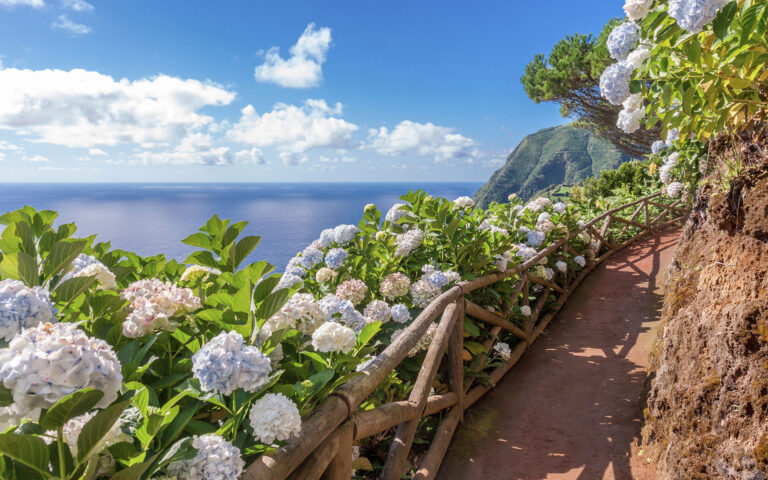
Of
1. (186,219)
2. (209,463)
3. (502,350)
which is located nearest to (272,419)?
(209,463)

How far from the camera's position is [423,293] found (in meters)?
2.88

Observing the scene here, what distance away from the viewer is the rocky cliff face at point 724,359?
1.86 metres

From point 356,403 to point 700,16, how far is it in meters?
2.01

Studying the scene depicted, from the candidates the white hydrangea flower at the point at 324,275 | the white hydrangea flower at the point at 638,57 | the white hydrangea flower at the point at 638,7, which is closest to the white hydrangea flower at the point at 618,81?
the white hydrangea flower at the point at 638,57

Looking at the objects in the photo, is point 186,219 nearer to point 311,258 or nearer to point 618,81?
point 311,258

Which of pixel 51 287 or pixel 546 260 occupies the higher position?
pixel 51 287

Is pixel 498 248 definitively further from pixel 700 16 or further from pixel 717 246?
pixel 700 16

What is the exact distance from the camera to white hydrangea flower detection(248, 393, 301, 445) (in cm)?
110

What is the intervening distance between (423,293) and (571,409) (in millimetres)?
1508

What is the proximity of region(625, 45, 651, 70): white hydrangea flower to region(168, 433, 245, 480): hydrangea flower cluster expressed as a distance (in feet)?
8.74

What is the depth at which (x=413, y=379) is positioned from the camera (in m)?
2.73

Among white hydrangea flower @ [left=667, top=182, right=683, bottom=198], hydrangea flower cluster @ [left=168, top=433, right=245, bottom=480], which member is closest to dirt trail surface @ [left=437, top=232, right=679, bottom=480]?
hydrangea flower cluster @ [left=168, top=433, right=245, bottom=480]

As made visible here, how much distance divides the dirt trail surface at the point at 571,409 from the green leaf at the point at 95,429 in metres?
2.21

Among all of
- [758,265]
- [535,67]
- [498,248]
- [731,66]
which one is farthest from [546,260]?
[535,67]
